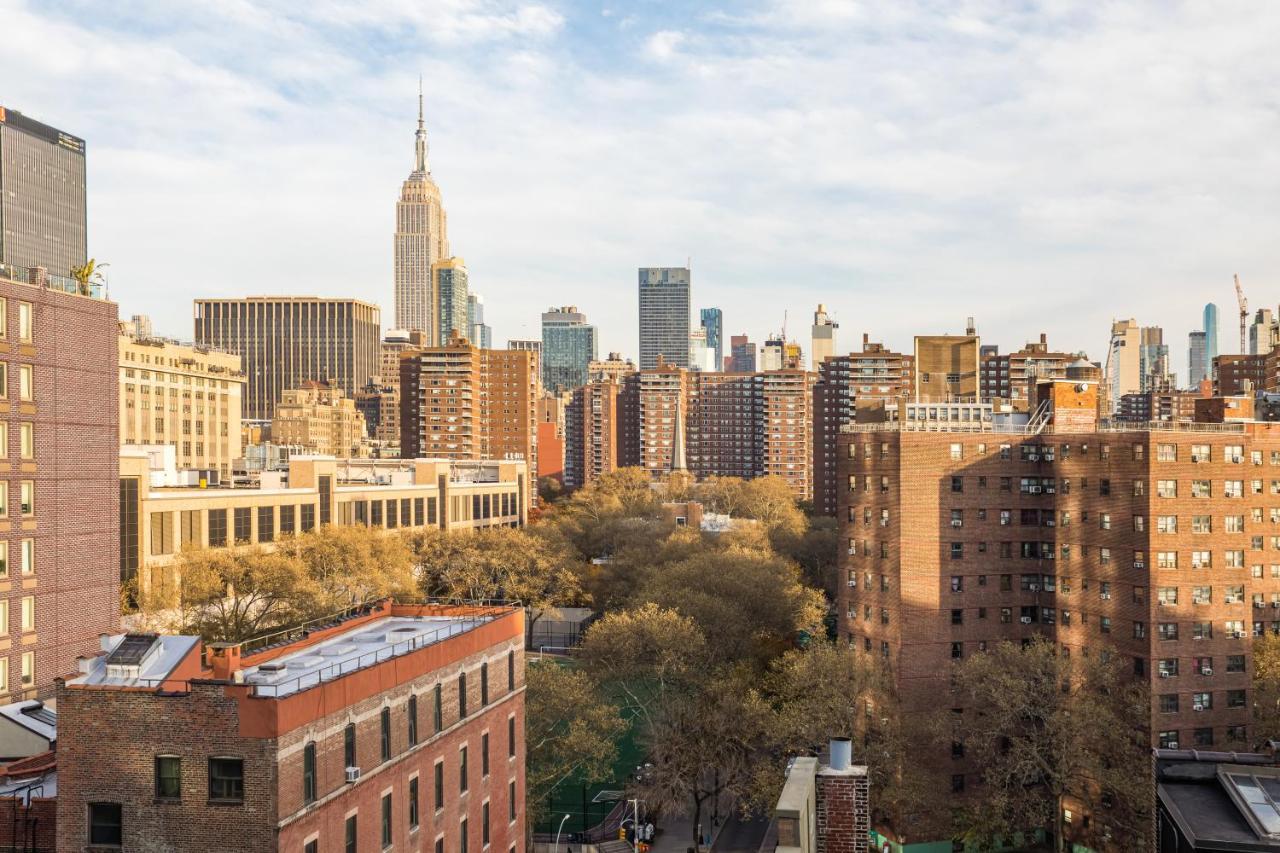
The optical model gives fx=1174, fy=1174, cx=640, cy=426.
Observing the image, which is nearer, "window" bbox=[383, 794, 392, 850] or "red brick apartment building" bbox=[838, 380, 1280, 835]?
"window" bbox=[383, 794, 392, 850]

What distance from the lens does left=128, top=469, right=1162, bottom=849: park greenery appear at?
68.8 metres

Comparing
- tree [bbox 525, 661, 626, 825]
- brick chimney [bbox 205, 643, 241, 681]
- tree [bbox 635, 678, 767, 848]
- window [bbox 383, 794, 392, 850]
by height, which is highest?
brick chimney [bbox 205, 643, 241, 681]

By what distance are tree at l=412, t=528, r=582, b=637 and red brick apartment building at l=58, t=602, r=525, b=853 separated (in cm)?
6929

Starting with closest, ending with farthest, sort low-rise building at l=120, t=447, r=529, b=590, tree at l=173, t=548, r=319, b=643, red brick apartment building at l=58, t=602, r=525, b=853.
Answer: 1. red brick apartment building at l=58, t=602, r=525, b=853
2. tree at l=173, t=548, r=319, b=643
3. low-rise building at l=120, t=447, r=529, b=590

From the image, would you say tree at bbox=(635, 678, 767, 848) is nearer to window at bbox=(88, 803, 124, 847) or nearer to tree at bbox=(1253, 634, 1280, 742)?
tree at bbox=(1253, 634, 1280, 742)

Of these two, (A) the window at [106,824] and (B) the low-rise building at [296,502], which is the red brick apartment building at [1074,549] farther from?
(A) the window at [106,824]

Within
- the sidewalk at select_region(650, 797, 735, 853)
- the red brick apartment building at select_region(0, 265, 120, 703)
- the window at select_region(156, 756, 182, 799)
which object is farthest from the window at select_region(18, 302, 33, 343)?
the sidewalk at select_region(650, 797, 735, 853)

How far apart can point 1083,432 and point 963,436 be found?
29.9ft

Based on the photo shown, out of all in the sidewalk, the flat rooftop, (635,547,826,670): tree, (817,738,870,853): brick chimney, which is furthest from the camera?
(635,547,826,670): tree

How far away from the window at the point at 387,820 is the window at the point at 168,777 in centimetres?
788

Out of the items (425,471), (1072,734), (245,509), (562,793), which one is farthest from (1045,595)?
(425,471)

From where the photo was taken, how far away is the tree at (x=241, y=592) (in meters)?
88.4

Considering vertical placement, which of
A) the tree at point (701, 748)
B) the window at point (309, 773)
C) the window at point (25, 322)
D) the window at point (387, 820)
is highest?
the window at point (25, 322)

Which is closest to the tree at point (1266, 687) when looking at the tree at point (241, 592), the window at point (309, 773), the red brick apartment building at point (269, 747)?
the red brick apartment building at point (269, 747)
